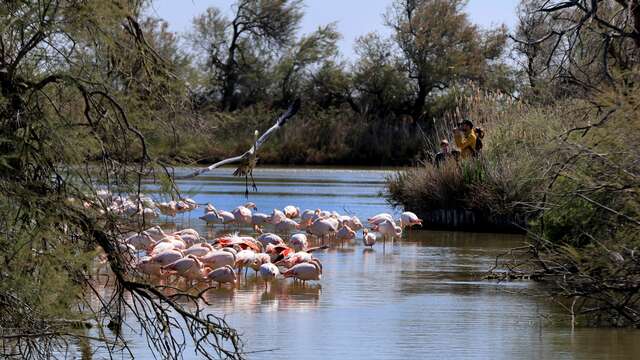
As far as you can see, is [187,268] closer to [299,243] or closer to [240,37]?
[299,243]

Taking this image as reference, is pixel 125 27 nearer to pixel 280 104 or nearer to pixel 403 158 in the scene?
pixel 403 158

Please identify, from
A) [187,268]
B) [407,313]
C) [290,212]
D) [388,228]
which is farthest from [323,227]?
[407,313]

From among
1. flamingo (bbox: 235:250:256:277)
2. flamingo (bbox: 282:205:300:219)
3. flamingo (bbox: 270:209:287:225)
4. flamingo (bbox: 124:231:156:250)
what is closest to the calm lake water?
flamingo (bbox: 235:250:256:277)

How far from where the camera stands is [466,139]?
61.8ft

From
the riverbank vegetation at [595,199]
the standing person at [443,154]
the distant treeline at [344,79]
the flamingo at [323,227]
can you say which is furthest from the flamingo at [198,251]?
the distant treeline at [344,79]

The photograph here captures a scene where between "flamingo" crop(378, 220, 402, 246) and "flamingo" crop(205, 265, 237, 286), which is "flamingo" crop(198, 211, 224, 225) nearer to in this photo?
"flamingo" crop(378, 220, 402, 246)

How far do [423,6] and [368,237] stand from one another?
104 feet

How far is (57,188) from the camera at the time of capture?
6.41m

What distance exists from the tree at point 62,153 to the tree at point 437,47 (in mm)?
38565

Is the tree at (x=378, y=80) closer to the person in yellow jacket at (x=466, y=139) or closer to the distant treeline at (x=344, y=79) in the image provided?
the distant treeline at (x=344, y=79)

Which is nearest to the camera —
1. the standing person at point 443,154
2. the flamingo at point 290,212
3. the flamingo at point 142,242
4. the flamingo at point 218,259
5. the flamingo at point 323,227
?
the flamingo at point 218,259

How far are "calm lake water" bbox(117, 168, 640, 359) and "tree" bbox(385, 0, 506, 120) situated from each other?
29.1 metres

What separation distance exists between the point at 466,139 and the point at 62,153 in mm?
12891

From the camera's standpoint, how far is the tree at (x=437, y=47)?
4541cm
